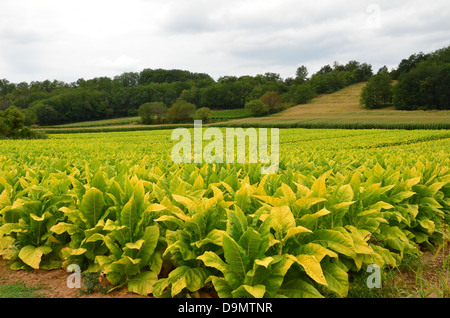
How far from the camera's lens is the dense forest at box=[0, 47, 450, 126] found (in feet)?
245

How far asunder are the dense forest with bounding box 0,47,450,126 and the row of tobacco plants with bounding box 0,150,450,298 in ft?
265

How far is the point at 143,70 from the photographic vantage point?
133000 mm

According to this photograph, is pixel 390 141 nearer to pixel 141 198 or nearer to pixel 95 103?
pixel 141 198

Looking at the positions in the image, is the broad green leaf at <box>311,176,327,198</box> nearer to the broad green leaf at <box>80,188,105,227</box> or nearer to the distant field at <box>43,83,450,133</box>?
the broad green leaf at <box>80,188,105,227</box>

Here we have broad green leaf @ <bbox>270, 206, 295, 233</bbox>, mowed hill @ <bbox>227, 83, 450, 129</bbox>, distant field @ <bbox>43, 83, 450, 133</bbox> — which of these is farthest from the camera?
distant field @ <bbox>43, 83, 450, 133</bbox>

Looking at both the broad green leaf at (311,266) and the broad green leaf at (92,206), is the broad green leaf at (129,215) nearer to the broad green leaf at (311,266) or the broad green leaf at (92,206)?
the broad green leaf at (92,206)

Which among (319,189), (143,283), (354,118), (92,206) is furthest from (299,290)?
(354,118)

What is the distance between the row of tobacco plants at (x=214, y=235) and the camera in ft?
8.86

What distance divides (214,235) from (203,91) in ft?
329

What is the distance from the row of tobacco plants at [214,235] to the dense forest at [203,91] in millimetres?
80902

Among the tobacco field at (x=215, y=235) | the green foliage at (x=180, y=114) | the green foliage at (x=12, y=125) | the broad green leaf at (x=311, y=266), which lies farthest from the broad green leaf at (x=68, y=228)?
the green foliage at (x=180, y=114)

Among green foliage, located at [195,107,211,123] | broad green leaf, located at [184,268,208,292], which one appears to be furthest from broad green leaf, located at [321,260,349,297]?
green foliage, located at [195,107,211,123]

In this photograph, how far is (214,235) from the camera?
2898 mm
